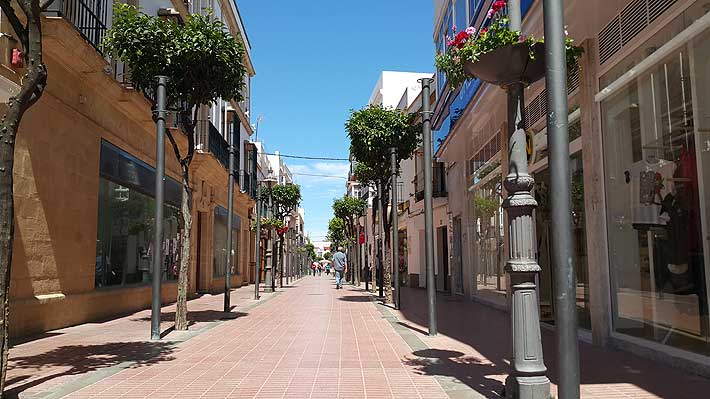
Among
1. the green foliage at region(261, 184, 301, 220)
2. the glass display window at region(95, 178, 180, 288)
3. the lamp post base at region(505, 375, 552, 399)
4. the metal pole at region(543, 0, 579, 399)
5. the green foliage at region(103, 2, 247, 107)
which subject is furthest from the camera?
the green foliage at region(261, 184, 301, 220)

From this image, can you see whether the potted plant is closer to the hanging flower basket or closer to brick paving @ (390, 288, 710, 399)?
the hanging flower basket

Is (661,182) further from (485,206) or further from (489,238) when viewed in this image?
(485,206)

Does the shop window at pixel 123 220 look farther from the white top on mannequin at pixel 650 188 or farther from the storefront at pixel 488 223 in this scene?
the white top on mannequin at pixel 650 188

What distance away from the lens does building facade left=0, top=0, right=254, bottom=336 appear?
351 inches

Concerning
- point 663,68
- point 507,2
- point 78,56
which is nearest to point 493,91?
point 663,68

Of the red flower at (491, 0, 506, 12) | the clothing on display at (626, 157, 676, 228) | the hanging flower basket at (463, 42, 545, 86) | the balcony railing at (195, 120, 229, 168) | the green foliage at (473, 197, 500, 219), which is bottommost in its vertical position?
the clothing on display at (626, 157, 676, 228)

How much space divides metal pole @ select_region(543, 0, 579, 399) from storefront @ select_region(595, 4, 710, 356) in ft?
9.91

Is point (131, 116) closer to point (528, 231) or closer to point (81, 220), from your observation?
point (81, 220)

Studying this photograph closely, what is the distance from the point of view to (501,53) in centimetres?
456

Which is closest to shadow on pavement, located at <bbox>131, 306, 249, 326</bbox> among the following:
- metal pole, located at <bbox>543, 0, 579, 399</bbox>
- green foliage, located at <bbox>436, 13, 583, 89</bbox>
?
green foliage, located at <bbox>436, 13, 583, 89</bbox>

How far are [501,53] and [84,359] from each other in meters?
6.08

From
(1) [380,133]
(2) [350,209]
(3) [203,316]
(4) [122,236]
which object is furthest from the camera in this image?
(2) [350,209]

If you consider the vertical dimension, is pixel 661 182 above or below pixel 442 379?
above

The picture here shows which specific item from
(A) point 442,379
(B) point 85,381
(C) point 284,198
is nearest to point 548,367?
(A) point 442,379
